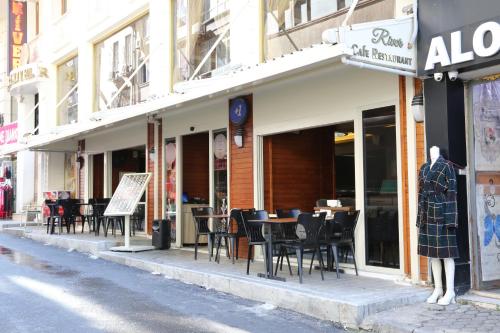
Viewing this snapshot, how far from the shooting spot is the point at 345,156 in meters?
12.0

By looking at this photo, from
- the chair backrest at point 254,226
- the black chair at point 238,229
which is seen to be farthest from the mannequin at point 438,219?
the black chair at point 238,229

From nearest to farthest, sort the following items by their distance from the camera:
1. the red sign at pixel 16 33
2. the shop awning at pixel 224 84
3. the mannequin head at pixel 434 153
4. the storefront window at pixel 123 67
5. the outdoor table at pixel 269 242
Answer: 1. the mannequin head at pixel 434 153
2. the shop awning at pixel 224 84
3. the outdoor table at pixel 269 242
4. the storefront window at pixel 123 67
5. the red sign at pixel 16 33

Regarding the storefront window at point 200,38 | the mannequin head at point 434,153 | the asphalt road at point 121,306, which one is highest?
the storefront window at point 200,38

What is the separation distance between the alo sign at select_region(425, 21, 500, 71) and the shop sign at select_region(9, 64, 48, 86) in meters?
17.0

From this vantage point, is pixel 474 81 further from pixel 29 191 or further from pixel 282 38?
pixel 29 191

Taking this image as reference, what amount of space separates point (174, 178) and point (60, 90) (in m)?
9.62

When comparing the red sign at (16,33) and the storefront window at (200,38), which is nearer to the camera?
the storefront window at (200,38)

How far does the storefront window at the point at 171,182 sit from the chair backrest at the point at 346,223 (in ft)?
18.5

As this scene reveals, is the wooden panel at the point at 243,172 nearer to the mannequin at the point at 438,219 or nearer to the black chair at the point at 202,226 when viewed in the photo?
the black chair at the point at 202,226

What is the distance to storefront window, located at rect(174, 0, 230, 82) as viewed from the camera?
1173cm

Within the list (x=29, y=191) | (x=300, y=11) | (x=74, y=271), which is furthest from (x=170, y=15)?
(x=29, y=191)

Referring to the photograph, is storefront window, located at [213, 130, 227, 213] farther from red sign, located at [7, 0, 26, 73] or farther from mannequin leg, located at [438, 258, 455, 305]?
red sign, located at [7, 0, 26, 73]

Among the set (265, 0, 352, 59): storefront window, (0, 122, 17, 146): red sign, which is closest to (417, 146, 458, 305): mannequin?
(265, 0, 352, 59): storefront window

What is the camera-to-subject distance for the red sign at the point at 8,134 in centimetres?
2283
